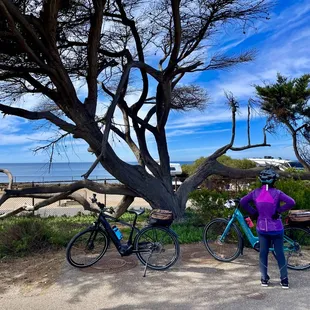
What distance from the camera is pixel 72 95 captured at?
338 inches

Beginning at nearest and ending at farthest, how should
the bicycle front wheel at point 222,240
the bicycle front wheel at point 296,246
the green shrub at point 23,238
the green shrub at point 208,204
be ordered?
1. the bicycle front wheel at point 296,246
2. the bicycle front wheel at point 222,240
3. the green shrub at point 23,238
4. the green shrub at point 208,204

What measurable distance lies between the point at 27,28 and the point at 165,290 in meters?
6.02

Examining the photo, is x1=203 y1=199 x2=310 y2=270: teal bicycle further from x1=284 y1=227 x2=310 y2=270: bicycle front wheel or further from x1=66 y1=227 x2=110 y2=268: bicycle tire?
x1=66 y1=227 x2=110 y2=268: bicycle tire

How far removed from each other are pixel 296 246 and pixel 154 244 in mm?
2130

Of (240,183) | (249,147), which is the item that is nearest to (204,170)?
(249,147)

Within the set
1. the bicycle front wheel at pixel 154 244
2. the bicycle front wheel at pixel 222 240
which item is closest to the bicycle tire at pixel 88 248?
the bicycle front wheel at pixel 154 244

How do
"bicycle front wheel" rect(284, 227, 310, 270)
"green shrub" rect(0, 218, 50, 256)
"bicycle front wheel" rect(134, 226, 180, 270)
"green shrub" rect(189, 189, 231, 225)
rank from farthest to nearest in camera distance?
"green shrub" rect(189, 189, 231, 225) → "green shrub" rect(0, 218, 50, 256) → "bicycle front wheel" rect(134, 226, 180, 270) → "bicycle front wheel" rect(284, 227, 310, 270)

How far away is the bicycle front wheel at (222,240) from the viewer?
Answer: 18.2 feet

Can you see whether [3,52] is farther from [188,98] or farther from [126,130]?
[188,98]

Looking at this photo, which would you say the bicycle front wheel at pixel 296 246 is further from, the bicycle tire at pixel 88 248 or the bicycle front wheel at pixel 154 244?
the bicycle tire at pixel 88 248

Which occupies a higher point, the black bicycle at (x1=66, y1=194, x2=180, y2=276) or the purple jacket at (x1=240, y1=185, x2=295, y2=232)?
the purple jacket at (x1=240, y1=185, x2=295, y2=232)

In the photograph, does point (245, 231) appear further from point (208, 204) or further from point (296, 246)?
point (208, 204)

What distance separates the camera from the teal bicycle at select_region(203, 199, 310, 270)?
16.6ft

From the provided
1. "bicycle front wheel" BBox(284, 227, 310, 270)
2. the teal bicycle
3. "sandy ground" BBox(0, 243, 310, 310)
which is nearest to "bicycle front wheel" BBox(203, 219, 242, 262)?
the teal bicycle
